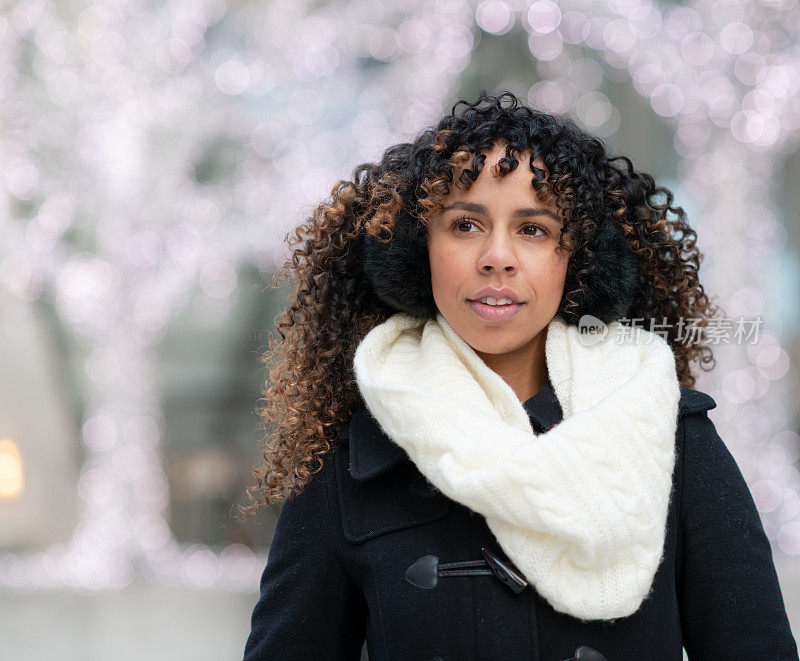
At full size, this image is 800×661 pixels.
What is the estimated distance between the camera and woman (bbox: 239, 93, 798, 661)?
1257 mm

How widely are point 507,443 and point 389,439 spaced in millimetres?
291

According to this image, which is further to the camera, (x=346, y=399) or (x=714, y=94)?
(x=714, y=94)

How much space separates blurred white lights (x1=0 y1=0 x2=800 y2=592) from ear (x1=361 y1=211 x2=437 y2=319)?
1.51 m

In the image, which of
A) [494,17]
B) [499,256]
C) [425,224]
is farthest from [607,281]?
[494,17]

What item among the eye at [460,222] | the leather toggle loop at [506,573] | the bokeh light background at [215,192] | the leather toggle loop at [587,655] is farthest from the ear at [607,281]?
the bokeh light background at [215,192]

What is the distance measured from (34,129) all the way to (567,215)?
2425 millimetres

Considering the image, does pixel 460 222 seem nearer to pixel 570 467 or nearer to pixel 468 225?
pixel 468 225

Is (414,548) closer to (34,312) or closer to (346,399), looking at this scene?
(346,399)

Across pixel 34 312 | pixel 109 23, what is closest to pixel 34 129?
pixel 109 23

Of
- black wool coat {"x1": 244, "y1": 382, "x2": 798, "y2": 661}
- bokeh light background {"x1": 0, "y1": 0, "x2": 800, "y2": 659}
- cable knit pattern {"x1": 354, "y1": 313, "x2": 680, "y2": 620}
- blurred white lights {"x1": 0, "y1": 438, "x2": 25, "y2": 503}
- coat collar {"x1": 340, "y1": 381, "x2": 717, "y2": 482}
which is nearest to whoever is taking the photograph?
cable knit pattern {"x1": 354, "y1": 313, "x2": 680, "y2": 620}

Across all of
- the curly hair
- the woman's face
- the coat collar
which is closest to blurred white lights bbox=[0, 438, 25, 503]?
the curly hair

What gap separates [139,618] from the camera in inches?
120

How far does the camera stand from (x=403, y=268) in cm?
151

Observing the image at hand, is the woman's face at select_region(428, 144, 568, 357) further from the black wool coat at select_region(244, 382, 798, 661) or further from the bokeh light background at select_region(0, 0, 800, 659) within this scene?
the bokeh light background at select_region(0, 0, 800, 659)
